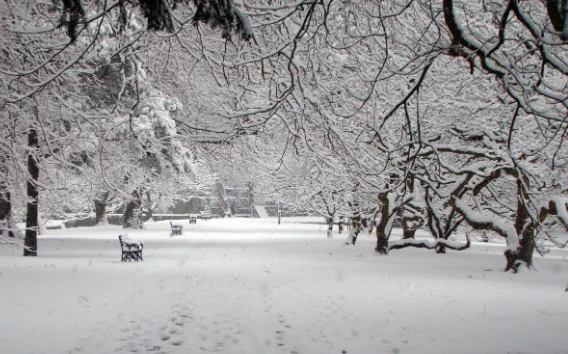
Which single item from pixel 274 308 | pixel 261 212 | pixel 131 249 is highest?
pixel 261 212

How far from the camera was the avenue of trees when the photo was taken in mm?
8117

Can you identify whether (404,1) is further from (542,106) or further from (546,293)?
(542,106)

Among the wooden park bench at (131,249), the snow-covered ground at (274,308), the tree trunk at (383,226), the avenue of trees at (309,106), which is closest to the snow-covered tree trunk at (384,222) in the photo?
the tree trunk at (383,226)

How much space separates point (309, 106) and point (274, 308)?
141 inches

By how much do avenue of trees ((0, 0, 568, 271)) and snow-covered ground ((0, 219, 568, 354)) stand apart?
1645mm

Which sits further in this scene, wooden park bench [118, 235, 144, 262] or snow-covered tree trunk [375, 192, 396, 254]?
snow-covered tree trunk [375, 192, 396, 254]

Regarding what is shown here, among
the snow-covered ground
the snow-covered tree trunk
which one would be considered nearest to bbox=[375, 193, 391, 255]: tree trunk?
the snow-covered tree trunk

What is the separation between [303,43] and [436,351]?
190 inches

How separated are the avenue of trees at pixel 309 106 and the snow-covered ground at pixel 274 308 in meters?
1.64

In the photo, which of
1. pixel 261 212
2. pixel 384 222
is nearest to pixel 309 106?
pixel 384 222

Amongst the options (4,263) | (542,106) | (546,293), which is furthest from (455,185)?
(4,263)

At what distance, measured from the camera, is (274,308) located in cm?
889

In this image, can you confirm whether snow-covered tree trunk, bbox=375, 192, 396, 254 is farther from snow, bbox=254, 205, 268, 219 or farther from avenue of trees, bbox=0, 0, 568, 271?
snow, bbox=254, 205, 268, 219

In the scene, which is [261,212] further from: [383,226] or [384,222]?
[384,222]
